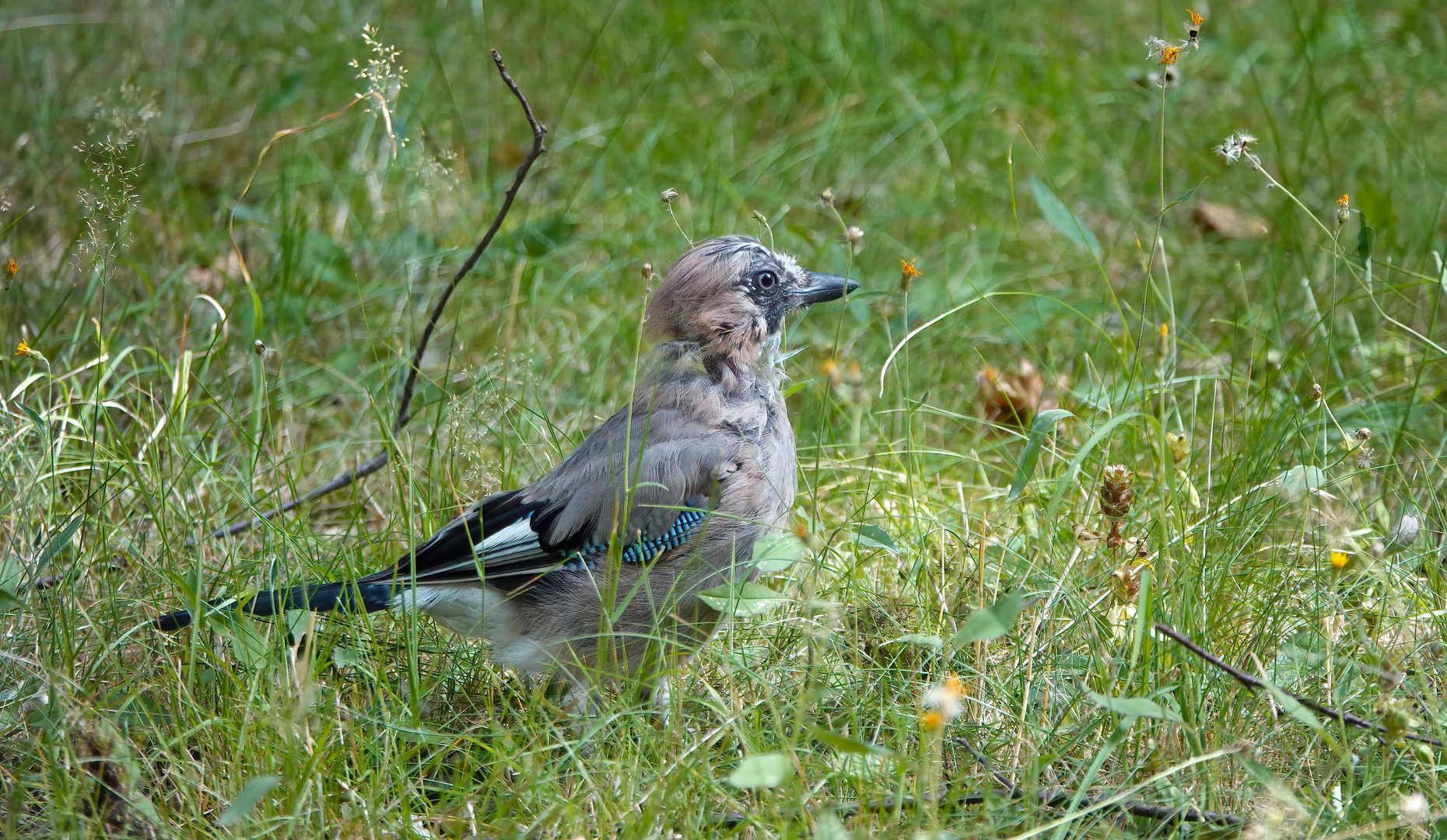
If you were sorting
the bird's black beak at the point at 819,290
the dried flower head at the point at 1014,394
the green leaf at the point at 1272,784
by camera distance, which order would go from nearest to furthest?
the green leaf at the point at 1272,784 → the bird's black beak at the point at 819,290 → the dried flower head at the point at 1014,394

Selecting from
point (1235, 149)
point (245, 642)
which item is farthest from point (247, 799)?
point (1235, 149)

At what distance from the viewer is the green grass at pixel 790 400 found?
2.53 metres

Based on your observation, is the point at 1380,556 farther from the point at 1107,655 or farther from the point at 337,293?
the point at 337,293

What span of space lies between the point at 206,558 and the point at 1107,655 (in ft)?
7.25

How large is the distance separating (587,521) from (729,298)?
0.71 metres

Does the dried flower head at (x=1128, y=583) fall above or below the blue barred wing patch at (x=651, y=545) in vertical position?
below

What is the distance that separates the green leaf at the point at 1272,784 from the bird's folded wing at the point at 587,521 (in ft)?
4.14

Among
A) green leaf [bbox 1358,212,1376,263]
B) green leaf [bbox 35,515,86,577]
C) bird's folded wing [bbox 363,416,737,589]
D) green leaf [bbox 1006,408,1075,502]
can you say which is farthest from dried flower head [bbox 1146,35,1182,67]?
green leaf [bbox 35,515,86,577]

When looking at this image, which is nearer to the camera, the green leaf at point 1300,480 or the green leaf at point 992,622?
the green leaf at point 992,622

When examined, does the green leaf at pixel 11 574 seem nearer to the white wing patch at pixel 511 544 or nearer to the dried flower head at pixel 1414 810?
the white wing patch at pixel 511 544

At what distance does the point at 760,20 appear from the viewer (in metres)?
6.07

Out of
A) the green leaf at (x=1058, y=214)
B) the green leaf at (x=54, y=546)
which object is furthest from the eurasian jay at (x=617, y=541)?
the green leaf at (x=1058, y=214)

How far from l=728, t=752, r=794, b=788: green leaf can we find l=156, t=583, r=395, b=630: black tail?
0.99m

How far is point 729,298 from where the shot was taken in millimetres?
3400
